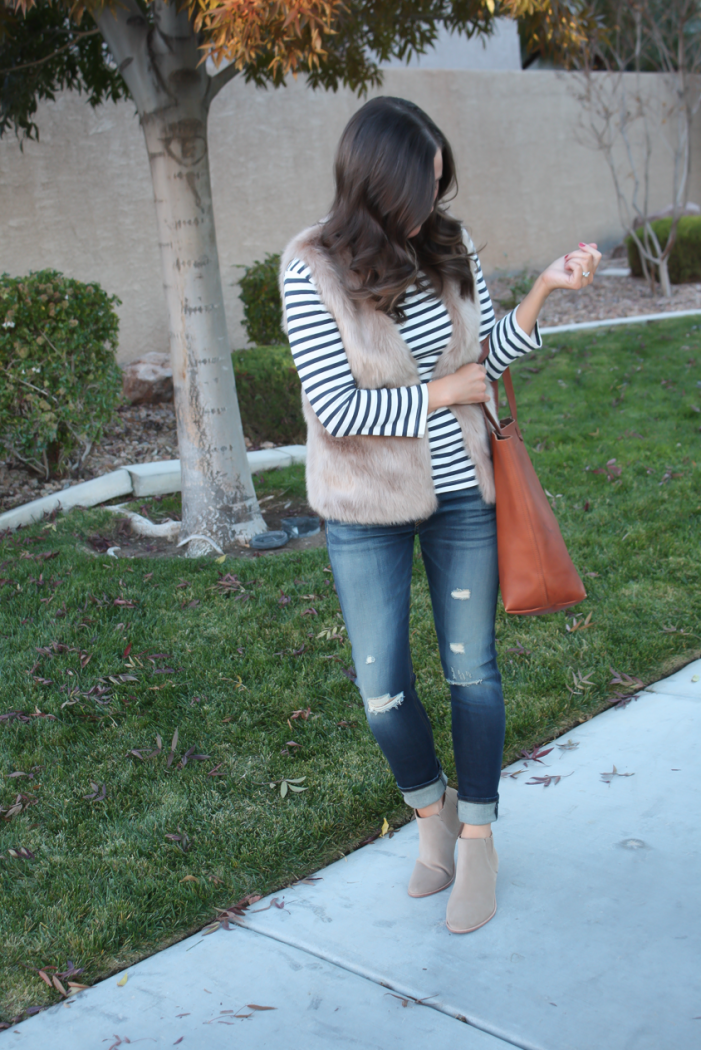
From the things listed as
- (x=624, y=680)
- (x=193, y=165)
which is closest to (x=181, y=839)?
(x=624, y=680)

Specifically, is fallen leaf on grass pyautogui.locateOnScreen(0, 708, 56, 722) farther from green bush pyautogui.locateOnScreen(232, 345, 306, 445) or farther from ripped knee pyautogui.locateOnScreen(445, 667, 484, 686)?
green bush pyautogui.locateOnScreen(232, 345, 306, 445)

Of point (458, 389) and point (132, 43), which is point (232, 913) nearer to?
point (458, 389)

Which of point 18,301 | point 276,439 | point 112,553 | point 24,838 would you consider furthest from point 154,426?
point 24,838

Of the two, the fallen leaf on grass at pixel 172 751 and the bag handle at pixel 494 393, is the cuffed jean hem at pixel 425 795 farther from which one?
the fallen leaf on grass at pixel 172 751

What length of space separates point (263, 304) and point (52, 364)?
9.43ft

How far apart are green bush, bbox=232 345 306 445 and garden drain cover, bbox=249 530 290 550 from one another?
6.77ft

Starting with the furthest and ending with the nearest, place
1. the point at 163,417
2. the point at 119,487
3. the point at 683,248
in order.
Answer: the point at 683,248
the point at 163,417
the point at 119,487

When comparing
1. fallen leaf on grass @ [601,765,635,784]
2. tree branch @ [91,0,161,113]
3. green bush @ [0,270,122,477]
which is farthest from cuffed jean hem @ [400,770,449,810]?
green bush @ [0,270,122,477]

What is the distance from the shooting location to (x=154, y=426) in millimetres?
8055

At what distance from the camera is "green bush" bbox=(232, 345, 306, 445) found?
718 cm

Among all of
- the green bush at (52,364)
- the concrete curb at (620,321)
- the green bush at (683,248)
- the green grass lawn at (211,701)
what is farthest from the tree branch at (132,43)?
the green bush at (683,248)

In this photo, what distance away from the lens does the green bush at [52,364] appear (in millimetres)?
5996

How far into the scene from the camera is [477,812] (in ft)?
7.66

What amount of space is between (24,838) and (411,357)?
1959 mm
